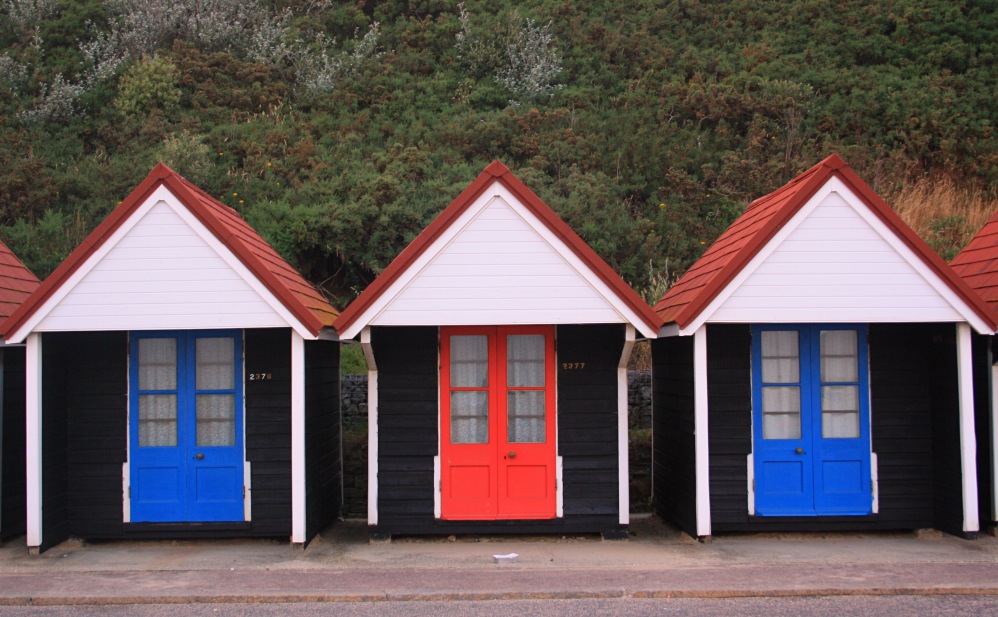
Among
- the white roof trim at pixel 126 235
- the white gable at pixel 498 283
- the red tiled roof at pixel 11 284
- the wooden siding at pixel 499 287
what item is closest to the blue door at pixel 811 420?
the white gable at pixel 498 283

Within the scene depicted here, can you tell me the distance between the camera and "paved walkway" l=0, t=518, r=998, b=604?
286 inches

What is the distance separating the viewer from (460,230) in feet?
28.6

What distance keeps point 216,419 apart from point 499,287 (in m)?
3.48

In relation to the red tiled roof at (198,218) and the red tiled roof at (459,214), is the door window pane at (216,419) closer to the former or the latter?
the red tiled roof at (198,218)

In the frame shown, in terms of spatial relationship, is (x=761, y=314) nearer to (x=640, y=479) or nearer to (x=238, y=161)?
(x=640, y=479)

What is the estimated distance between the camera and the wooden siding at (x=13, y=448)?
9.18m

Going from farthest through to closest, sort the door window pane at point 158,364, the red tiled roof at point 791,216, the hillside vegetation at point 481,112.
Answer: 1. the hillside vegetation at point 481,112
2. the door window pane at point 158,364
3. the red tiled roof at point 791,216

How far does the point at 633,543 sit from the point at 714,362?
7.12ft

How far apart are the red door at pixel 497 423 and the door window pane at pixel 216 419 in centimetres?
232

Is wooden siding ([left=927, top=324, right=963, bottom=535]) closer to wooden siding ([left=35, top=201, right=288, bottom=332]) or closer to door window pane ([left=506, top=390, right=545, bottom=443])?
door window pane ([left=506, top=390, right=545, bottom=443])

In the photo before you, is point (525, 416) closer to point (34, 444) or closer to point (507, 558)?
point (507, 558)

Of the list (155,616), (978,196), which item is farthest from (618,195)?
(155,616)

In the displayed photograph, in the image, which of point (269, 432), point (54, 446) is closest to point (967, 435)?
point (269, 432)

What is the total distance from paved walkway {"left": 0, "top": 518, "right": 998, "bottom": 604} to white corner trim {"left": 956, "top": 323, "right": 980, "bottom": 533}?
34cm
